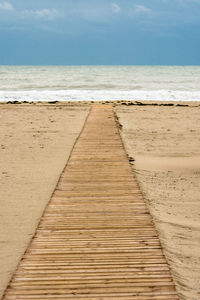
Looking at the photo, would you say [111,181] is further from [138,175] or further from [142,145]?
[142,145]

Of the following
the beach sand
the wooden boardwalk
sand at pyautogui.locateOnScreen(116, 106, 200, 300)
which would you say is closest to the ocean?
the beach sand

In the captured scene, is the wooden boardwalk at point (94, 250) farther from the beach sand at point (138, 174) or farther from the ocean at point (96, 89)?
the ocean at point (96, 89)

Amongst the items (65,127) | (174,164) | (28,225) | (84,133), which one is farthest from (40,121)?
(28,225)

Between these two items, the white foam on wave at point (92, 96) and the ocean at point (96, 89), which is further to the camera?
the ocean at point (96, 89)

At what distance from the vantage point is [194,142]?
32.4 feet

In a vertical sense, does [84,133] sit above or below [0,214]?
above

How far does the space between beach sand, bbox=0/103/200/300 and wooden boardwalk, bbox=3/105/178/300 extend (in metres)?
0.26

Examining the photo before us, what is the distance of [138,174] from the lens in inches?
259

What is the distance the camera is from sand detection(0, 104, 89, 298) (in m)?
4.11

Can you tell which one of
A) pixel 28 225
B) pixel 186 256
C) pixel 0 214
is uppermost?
pixel 0 214

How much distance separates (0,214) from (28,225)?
1.90ft

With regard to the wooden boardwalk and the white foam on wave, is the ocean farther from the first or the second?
the wooden boardwalk

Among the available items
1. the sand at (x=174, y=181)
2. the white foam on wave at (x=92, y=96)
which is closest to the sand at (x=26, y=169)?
the sand at (x=174, y=181)

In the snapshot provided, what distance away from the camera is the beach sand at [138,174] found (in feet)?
12.4
